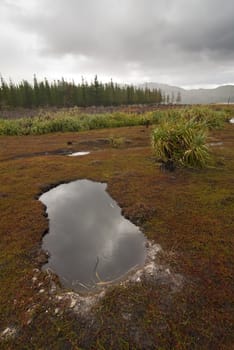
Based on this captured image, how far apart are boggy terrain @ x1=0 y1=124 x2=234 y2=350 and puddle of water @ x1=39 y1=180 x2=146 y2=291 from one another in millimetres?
140

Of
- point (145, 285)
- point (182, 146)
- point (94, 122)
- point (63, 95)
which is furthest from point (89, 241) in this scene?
point (63, 95)

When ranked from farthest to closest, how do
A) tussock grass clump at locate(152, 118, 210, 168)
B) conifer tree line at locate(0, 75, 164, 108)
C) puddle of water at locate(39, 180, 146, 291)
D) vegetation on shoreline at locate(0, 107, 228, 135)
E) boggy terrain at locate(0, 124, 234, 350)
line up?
conifer tree line at locate(0, 75, 164, 108) → vegetation on shoreline at locate(0, 107, 228, 135) → tussock grass clump at locate(152, 118, 210, 168) → puddle of water at locate(39, 180, 146, 291) → boggy terrain at locate(0, 124, 234, 350)

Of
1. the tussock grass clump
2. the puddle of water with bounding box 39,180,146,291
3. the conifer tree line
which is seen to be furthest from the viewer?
the conifer tree line

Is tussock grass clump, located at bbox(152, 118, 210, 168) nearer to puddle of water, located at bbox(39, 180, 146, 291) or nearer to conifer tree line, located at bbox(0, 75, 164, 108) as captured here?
puddle of water, located at bbox(39, 180, 146, 291)

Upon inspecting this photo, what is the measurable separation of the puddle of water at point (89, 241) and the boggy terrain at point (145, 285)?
0.14 meters

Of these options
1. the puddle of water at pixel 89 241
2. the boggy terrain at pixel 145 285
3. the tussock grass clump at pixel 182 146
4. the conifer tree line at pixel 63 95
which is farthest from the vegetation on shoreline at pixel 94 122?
the conifer tree line at pixel 63 95

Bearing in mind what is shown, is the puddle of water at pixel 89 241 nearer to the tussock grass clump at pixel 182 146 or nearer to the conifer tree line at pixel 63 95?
the tussock grass clump at pixel 182 146

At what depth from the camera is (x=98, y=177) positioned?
16.9ft

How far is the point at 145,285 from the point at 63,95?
43348mm

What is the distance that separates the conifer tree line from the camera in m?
36.5

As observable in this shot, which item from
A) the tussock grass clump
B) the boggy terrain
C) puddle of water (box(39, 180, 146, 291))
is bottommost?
puddle of water (box(39, 180, 146, 291))

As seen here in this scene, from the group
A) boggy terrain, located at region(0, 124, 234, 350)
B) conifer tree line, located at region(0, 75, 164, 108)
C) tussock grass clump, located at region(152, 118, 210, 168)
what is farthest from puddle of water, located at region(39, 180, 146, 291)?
conifer tree line, located at region(0, 75, 164, 108)

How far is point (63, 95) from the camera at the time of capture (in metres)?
40.8

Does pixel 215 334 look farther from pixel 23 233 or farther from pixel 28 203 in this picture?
pixel 28 203
